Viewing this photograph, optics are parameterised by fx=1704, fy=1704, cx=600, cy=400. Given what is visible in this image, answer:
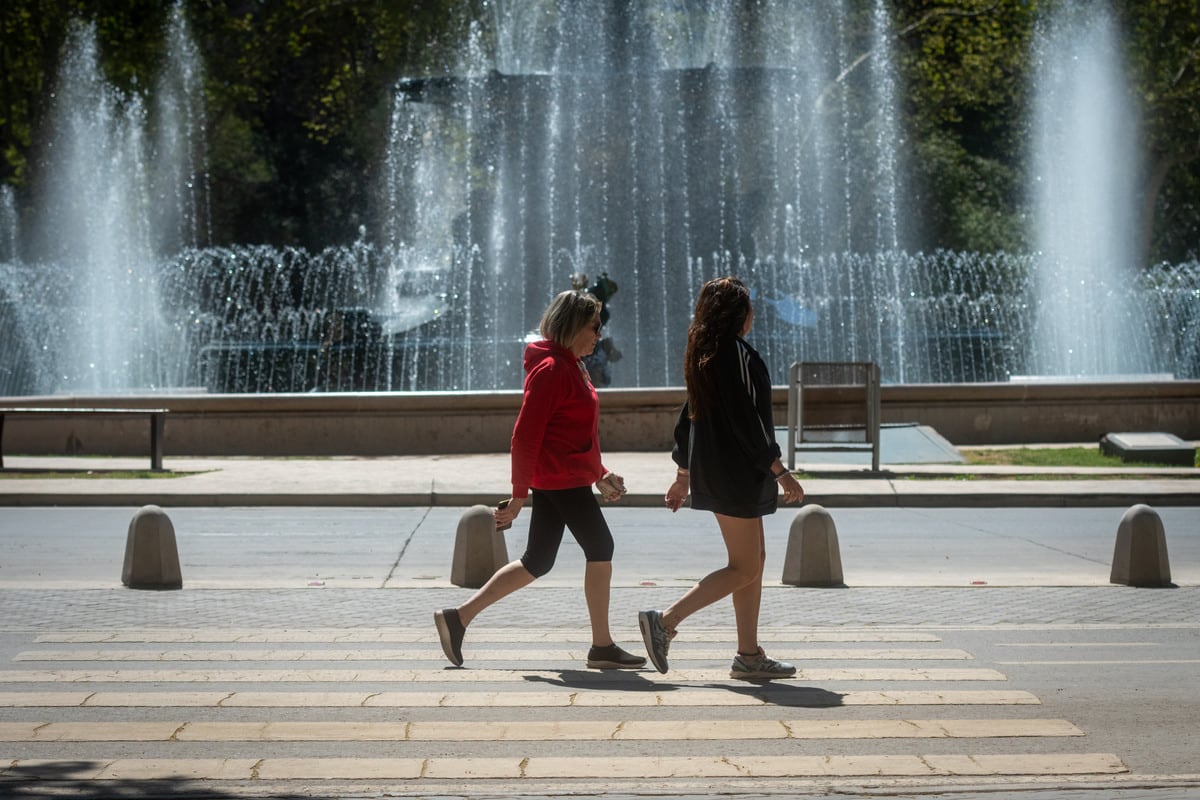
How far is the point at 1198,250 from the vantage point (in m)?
52.6

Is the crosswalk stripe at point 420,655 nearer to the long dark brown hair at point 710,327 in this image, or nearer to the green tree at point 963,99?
the long dark brown hair at point 710,327

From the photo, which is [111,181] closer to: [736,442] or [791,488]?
[736,442]

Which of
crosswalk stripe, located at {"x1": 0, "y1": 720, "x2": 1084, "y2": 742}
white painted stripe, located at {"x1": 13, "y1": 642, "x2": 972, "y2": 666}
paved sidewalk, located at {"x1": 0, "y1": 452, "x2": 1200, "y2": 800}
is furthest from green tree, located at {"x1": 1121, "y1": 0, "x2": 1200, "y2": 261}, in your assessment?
crosswalk stripe, located at {"x1": 0, "y1": 720, "x2": 1084, "y2": 742}

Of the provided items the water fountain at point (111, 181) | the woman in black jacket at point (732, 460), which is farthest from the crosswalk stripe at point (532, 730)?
the water fountain at point (111, 181)

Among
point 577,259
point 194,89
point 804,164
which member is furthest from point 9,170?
point 577,259

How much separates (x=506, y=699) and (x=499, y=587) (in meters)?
0.74

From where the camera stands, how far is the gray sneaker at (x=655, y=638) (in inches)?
277

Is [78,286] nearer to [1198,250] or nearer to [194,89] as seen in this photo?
[194,89]

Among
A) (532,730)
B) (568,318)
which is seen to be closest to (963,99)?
(568,318)

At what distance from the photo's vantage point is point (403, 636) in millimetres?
8172

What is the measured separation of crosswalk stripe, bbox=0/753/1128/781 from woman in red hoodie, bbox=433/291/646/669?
1553 millimetres

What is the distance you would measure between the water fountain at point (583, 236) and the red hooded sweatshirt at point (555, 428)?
19.2 meters

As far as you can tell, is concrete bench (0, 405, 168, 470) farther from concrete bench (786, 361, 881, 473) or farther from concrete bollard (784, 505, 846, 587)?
concrete bollard (784, 505, 846, 587)

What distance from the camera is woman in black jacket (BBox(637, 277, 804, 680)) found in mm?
6902
